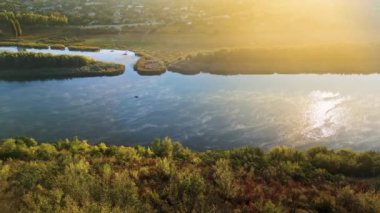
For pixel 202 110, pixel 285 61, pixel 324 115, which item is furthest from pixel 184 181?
pixel 285 61

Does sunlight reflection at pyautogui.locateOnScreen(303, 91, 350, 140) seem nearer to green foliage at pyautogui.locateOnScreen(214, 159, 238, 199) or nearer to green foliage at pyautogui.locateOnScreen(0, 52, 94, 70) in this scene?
green foliage at pyautogui.locateOnScreen(214, 159, 238, 199)

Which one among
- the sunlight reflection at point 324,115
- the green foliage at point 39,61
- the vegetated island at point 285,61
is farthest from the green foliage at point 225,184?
the green foliage at point 39,61

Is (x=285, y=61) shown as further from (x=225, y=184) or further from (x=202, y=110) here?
(x=225, y=184)

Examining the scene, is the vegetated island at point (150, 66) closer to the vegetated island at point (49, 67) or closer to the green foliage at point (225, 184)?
the vegetated island at point (49, 67)

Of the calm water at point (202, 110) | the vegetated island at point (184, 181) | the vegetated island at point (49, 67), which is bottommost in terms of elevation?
the vegetated island at point (184, 181)

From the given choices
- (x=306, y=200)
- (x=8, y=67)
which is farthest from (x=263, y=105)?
(x=8, y=67)
